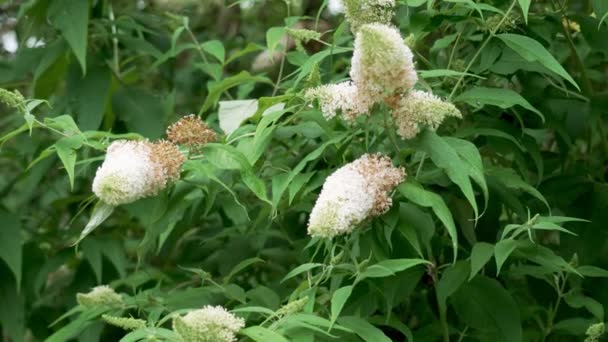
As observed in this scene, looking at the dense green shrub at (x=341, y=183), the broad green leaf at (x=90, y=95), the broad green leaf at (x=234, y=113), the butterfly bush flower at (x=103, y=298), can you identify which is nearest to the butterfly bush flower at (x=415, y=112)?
the dense green shrub at (x=341, y=183)

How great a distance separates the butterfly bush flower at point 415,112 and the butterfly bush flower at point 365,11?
0.52 ft

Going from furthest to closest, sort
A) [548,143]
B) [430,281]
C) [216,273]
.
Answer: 1. [548,143]
2. [216,273]
3. [430,281]

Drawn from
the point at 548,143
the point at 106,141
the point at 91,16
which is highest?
the point at 106,141

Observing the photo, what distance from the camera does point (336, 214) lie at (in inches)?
62.9

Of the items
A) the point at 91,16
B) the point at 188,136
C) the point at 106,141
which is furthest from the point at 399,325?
the point at 91,16

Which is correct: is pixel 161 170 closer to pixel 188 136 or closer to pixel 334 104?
pixel 188 136

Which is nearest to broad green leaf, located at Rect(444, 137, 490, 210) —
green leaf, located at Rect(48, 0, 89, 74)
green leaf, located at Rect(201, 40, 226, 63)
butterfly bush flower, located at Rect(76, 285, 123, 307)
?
butterfly bush flower, located at Rect(76, 285, 123, 307)

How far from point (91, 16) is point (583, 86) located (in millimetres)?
1314

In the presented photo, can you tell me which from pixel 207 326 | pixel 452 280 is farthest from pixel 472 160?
pixel 207 326

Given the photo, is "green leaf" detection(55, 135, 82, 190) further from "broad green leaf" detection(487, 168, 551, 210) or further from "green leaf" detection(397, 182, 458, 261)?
"broad green leaf" detection(487, 168, 551, 210)

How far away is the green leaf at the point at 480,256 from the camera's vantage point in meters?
1.76

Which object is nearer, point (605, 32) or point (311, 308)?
point (311, 308)

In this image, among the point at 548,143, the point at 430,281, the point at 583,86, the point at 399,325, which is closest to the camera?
the point at 399,325

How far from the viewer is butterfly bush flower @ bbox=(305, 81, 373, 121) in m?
1.65
